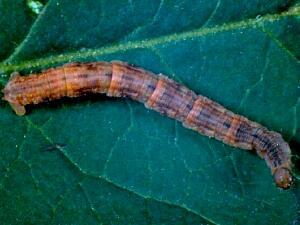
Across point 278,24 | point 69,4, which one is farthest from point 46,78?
point 278,24

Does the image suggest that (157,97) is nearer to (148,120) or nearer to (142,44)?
(148,120)

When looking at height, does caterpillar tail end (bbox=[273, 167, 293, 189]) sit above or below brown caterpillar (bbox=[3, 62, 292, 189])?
below

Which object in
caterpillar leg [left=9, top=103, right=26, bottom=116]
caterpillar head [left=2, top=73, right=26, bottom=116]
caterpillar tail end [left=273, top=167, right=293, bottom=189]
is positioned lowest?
caterpillar tail end [left=273, top=167, right=293, bottom=189]

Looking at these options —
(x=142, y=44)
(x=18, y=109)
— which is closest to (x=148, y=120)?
(x=142, y=44)

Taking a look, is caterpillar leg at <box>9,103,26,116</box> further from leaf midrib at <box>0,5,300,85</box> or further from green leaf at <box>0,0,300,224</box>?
leaf midrib at <box>0,5,300,85</box>

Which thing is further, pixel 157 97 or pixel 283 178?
pixel 157 97

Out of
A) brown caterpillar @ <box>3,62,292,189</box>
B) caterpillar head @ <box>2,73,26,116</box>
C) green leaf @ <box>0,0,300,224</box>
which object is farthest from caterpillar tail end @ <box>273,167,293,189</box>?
caterpillar head @ <box>2,73,26,116</box>
